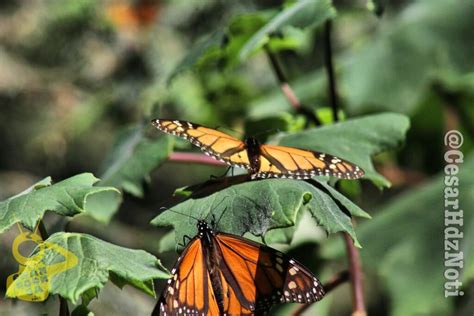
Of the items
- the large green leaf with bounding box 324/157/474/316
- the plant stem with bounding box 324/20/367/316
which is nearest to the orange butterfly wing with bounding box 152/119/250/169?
the plant stem with bounding box 324/20/367/316

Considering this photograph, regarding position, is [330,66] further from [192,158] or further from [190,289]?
[190,289]

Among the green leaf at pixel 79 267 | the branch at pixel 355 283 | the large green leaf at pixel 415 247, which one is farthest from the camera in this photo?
the large green leaf at pixel 415 247

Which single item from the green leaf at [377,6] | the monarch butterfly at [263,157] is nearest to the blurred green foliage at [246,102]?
the green leaf at [377,6]

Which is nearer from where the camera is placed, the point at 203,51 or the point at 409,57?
the point at 203,51

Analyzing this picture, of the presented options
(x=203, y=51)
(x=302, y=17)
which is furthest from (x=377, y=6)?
(x=203, y=51)
